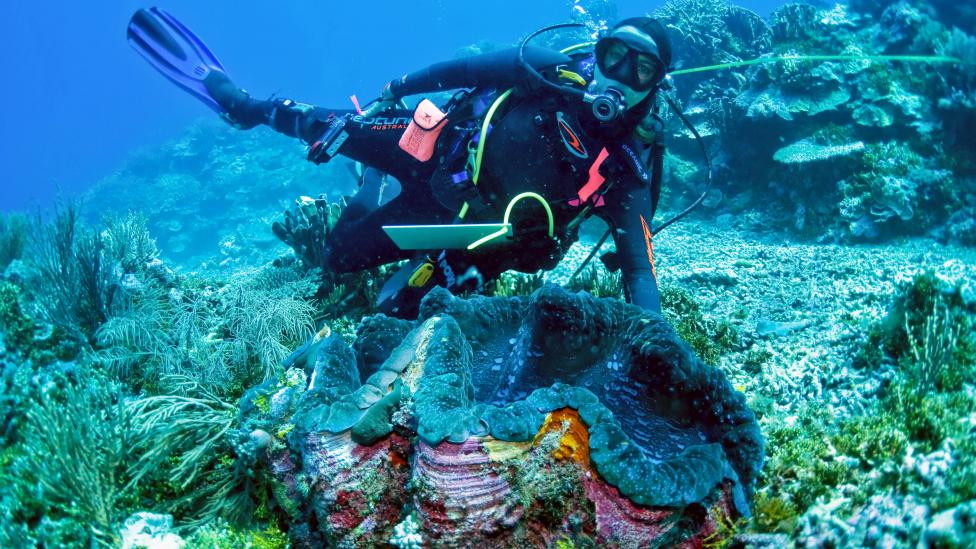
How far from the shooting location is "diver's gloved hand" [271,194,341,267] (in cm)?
617

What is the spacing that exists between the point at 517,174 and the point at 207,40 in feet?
282

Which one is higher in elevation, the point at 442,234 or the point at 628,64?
the point at 628,64

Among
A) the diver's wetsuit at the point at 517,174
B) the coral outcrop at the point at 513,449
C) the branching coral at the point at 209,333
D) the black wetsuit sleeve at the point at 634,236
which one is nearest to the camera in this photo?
the coral outcrop at the point at 513,449

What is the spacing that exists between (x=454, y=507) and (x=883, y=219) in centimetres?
893

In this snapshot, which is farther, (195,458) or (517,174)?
(517,174)

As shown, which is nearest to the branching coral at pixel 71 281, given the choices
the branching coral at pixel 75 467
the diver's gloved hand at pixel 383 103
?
the branching coral at pixel 75 467

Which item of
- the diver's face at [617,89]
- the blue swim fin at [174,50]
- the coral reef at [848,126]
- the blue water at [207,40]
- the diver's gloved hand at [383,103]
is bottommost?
the coral reef at [848,126]

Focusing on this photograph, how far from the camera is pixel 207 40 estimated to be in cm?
7062

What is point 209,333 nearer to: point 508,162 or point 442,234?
point 442,234

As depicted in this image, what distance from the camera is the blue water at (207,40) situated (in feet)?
168

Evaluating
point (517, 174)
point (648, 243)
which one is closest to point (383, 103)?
point (517, 174)

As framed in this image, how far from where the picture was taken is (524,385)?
9.74 feet

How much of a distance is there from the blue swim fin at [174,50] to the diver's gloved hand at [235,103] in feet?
0.39

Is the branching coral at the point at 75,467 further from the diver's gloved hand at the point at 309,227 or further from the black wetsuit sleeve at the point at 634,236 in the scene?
the diver's gloved hand at the point at 309,227
